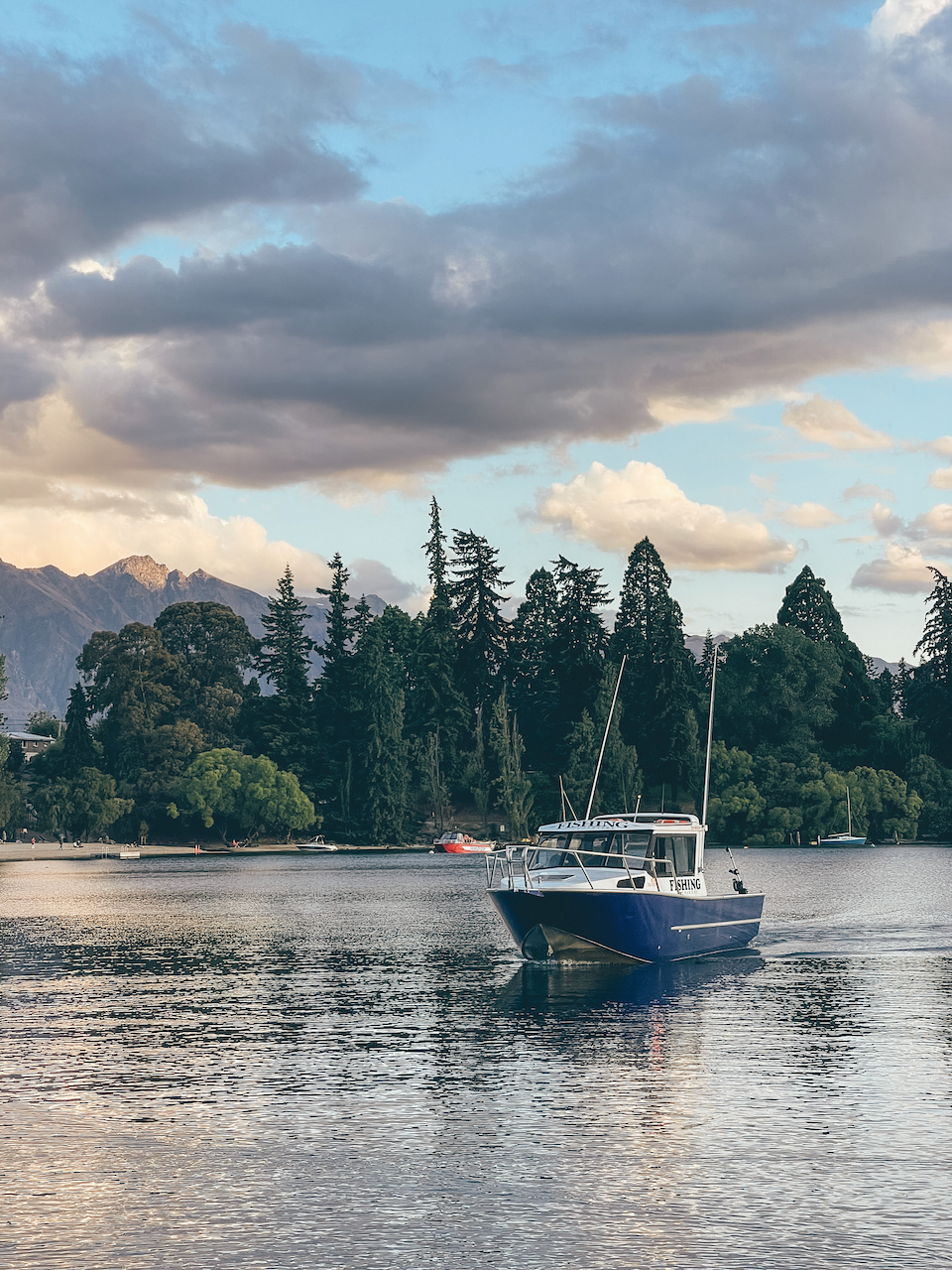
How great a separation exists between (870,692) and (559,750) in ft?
141

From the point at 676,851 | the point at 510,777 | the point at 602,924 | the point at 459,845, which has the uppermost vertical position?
the point at 510,777

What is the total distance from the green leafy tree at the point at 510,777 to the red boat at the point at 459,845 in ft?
14.5

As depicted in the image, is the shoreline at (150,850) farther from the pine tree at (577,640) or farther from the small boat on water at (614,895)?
the small boat on water at (614,895)

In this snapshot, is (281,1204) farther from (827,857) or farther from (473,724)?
(473,724)

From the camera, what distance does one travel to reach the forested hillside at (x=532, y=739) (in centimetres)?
17275

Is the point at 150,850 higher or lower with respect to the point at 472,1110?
lower

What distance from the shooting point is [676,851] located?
163ft

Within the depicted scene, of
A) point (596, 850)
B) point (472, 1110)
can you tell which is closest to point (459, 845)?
point (596, 850)

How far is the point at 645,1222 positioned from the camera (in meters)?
16.6

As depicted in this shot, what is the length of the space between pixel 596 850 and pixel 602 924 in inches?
138

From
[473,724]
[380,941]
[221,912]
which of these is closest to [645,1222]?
[380,941]

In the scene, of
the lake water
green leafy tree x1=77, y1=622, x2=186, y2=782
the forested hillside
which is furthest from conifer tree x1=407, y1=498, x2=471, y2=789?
the lake water

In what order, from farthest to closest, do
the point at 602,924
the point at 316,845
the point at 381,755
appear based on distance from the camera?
the point at 316,845 → the point at 381,755 → the point at 602,924

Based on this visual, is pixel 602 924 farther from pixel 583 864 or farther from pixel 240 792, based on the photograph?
pixel 240 792
